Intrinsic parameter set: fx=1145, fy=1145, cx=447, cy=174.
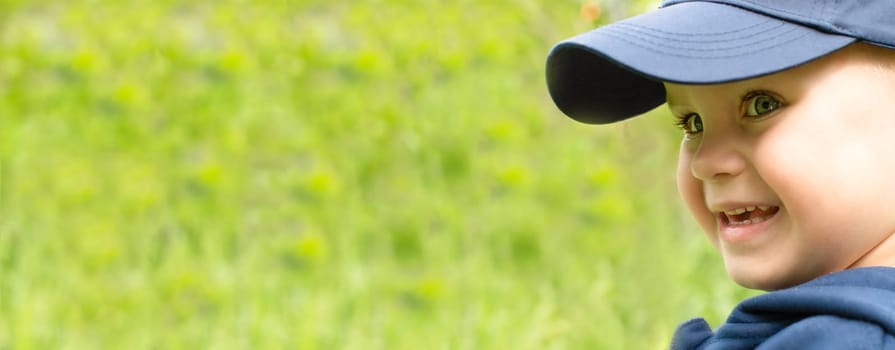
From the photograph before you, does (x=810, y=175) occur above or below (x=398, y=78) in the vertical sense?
below

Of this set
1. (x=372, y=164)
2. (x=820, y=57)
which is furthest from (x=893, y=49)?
(x=372, y=164)

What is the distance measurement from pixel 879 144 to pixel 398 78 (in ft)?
11.4

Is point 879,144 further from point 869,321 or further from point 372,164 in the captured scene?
point 372,164

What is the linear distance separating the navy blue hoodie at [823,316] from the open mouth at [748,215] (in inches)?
4.2

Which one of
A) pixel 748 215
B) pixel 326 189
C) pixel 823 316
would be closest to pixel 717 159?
pixel 748 215

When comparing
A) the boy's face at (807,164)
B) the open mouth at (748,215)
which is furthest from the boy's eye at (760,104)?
the open mouth at (748,215)

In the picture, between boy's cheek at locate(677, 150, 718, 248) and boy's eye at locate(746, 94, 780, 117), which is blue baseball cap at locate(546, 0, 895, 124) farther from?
boy's cheek at locate(677, 150, 718, 248)

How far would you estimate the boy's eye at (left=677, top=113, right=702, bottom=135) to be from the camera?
1.55m

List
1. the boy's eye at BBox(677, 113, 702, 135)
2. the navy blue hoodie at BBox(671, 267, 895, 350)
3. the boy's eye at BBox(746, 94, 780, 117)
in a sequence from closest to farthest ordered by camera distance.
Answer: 1. the navy blue hoodie at BBox(671, 267, 895, 350)
2. the boy's eye at BBox(746, 94, 780, 117)
3. the boy's eye at BBox(677, 113, 702, 135)

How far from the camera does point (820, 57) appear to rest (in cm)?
135

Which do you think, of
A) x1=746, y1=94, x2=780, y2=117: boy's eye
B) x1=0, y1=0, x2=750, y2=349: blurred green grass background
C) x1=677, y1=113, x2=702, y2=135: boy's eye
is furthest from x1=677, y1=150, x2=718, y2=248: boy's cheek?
x1=0, y1=0, x2=750, y2=349: blurred green grass background

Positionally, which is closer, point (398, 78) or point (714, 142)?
point (714, 142)

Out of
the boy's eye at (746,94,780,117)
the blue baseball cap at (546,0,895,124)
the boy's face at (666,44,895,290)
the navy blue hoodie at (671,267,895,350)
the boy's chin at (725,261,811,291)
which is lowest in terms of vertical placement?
the navy blue hoodie at (671,267,895,350)

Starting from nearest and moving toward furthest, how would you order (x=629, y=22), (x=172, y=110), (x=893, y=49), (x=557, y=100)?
(x=893, y=49) → (x=629, y=22) → (x=557, y=100) → (x=172, y=110)
